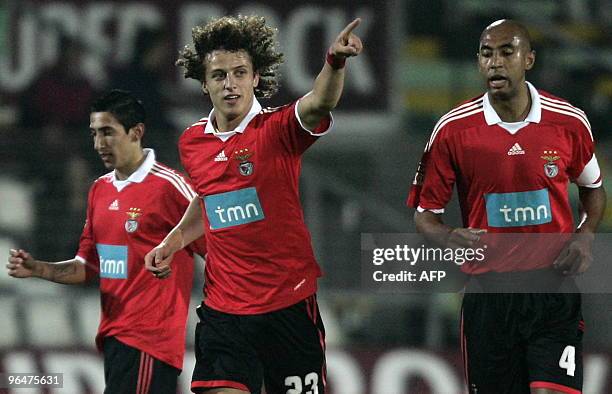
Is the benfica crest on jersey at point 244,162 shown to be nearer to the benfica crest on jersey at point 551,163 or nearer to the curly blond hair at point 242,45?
the curly blond hair at point 242,45

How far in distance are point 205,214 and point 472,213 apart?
1015 mm

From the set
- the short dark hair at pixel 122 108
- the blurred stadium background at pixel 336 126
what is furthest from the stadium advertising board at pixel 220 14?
the short dark hair at pixel 122 108

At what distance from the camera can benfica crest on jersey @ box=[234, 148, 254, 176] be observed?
4.51m

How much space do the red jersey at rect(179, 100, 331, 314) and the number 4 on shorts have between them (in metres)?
0.96

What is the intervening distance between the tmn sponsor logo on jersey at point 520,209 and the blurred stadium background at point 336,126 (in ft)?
8.95

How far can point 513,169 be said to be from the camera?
4.53 metres

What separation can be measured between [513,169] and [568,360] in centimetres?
73

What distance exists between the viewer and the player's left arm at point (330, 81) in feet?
12.7

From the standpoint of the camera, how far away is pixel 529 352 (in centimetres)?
448

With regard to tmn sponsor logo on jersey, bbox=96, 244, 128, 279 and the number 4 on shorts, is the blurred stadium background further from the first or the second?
the number 4 on shorts

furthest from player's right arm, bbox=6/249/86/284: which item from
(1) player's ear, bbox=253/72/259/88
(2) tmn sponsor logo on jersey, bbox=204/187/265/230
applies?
(1) player's ear, bbox=253/72/259/88

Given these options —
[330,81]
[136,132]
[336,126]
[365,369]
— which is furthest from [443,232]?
[336,126]

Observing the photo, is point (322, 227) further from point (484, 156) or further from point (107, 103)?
point (484, 156)

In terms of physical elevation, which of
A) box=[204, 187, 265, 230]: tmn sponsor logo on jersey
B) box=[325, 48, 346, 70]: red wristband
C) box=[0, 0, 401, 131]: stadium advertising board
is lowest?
box=[204, 187, 265, 230]: tmn sponsor logo on jersey
